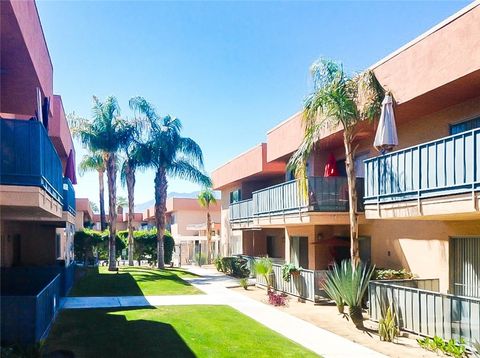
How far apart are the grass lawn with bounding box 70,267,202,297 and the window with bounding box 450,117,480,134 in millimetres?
12262

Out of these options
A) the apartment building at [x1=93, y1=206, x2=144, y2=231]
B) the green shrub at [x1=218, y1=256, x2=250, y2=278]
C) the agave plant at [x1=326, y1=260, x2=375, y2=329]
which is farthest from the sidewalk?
the apartment building at [x1=93, y1=206, x2=144, y2=231]

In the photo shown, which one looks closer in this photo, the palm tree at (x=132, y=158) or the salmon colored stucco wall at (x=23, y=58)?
the salmon colored stucco wall at (x=23, y=58)

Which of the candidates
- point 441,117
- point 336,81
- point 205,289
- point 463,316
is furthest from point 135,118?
point 463,316

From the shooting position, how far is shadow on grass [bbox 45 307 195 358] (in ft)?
35.0

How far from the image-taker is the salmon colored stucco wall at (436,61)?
11070 millimetres

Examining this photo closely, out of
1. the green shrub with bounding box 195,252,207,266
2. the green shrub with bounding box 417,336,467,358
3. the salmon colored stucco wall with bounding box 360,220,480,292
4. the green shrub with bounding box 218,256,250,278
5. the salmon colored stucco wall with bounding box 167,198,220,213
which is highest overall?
the salmon colored stucco wall with bounding box 167,198,220,213

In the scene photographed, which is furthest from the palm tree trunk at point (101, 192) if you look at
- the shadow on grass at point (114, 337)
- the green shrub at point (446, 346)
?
the green shrub at point (446, 346)

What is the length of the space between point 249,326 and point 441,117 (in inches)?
309

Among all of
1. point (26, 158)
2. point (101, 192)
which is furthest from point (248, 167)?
point (26, 158)

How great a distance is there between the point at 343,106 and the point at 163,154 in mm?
21472

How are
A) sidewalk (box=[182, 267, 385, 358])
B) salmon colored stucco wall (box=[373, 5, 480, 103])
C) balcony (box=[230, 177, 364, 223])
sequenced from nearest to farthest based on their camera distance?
sidewalk (box=[182, 267, 385, 358]) → salmon colored stucco wall (box=[373, 5, 480, 103]) → balcony (box=[230, 177, 364, 223])

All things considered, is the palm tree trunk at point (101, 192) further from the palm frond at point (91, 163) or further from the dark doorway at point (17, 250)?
the dark doorway at point (17, 250)

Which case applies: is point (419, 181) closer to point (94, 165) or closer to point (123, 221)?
point (94, 165)

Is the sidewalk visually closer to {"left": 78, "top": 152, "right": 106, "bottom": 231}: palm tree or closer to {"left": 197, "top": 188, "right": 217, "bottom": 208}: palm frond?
{"left": 78, "top": 152, "right": 106, "bottom": 231}: palm tree
